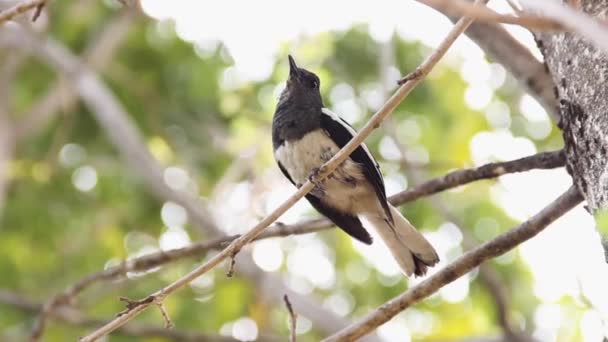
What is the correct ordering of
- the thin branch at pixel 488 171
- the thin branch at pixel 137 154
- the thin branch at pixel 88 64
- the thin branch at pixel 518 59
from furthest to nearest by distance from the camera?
the thin branch at pixel 88 64, the thin branch at pixel 137 154, the thin branch at pixel 518 59, the thin branch at pixel 488 171

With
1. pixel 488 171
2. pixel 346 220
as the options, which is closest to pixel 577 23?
Answer: pixel 488 171

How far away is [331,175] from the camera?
4238mm

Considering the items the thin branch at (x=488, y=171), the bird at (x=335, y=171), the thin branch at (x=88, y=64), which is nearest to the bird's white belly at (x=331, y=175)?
the bird at (x=335, y=171)

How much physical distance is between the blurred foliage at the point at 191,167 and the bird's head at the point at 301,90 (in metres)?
1.84

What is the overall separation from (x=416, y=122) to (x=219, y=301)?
2.09 meters

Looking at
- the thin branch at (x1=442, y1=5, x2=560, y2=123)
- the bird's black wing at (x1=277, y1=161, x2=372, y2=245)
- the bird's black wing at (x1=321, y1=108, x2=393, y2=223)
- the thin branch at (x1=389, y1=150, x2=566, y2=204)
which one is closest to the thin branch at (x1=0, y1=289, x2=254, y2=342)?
the bird's black wing at (x1=277, y1=161, x2=372, y2=245)

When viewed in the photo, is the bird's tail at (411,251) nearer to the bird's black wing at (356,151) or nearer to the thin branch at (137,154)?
the bird's black wing at (356,151)

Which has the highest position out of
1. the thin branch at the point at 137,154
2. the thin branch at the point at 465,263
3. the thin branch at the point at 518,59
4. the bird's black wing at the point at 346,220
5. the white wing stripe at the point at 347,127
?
the thin branch at the point at 137,154

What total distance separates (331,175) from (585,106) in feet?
6.22

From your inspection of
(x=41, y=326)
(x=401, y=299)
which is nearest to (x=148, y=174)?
(x=41, y=326)

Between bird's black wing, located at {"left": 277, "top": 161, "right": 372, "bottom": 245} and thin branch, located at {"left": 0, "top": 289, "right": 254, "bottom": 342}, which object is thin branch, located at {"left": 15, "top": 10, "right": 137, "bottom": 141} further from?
bird's black wing, located at {"left": 277, "top": 161, "right": 372, "bottom": 245}

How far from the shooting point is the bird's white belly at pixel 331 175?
13.7 feet

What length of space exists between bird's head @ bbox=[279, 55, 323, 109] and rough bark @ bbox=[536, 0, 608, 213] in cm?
195

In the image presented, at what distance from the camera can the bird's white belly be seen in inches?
165
